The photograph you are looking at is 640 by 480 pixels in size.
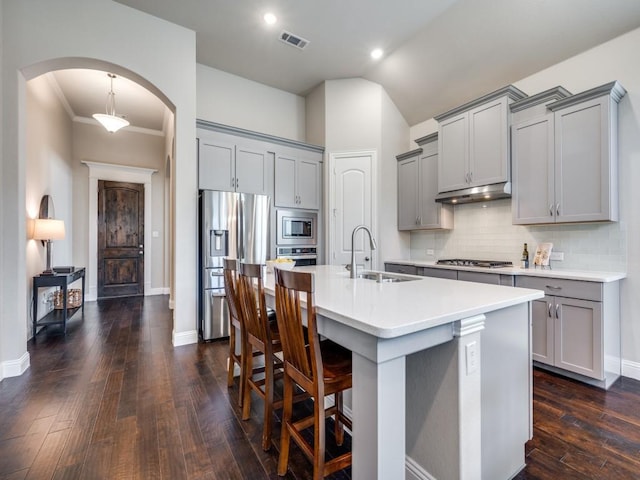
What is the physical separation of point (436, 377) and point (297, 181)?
3500 mm

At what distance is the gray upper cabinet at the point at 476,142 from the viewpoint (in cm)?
312

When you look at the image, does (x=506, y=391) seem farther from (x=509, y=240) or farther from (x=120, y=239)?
(x=120, y=239)

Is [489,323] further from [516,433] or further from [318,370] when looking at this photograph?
[318,370]

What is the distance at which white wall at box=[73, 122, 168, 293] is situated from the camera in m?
5.78

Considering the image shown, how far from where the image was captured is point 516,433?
1.54 m

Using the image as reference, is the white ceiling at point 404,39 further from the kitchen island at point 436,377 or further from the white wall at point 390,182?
the kitchen island at point 436,377

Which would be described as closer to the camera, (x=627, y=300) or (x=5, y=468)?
(x=5, y=468)

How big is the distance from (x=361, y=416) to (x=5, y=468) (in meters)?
1.85

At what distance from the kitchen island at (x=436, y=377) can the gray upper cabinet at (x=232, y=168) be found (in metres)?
2.63

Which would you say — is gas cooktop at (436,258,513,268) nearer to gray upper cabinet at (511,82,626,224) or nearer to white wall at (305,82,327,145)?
gray upper cabinet at (511,82,626,224)

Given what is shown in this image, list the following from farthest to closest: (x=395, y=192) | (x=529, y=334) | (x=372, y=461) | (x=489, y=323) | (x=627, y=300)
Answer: (x=395, y=192) < (x=627, y=300) < (x=529, y=334) < (x=489, y=323) < (x=372, y=461)

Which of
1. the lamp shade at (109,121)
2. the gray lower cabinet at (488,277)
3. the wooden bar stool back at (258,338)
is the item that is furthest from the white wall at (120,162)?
the gray lower cabinet at (488,277)

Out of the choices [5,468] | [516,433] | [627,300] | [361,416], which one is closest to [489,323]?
[516,433]

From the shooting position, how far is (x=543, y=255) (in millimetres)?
3061
